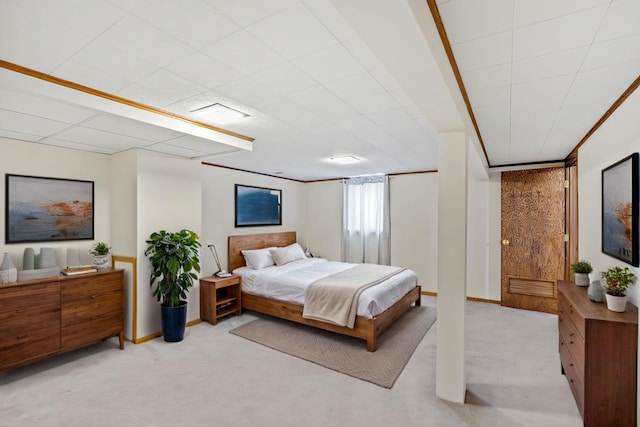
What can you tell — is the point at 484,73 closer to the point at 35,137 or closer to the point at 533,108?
the point at 533,108

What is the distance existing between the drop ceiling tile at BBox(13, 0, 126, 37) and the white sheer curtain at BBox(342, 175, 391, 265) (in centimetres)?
528

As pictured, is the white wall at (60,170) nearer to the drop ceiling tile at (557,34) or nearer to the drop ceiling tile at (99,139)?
the drop ceiling tile at (99,139)

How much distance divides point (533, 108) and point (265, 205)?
452 centimetres

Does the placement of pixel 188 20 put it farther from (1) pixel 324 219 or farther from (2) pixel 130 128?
(1) pixel 324 219

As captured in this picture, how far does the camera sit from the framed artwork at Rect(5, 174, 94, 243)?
10.3 ft

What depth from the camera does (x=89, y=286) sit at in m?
3.22

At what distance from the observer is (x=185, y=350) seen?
135 inches

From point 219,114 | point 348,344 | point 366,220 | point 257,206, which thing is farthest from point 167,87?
point 366,220

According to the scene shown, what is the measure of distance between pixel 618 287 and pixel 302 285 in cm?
312

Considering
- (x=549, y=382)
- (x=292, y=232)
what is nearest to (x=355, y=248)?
(x=292, y=232)

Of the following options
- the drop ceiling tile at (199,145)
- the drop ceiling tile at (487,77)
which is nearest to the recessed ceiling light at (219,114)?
the drop ceiling tile at (199,145)

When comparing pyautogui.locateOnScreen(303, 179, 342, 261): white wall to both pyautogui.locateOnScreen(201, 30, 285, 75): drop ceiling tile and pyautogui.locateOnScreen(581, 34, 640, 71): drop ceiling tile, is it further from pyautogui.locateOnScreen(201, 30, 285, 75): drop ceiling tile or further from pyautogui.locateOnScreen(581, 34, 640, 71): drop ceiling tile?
pyautogui.locateOnScreen(581, 34, 640, 71): drop ceiling tile

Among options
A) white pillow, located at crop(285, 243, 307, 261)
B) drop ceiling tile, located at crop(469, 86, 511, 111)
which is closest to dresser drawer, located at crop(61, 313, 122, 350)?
white pillow, located at crop(285, 243, 307, 261)

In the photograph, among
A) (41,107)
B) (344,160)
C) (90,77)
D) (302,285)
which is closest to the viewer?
(90,77)
